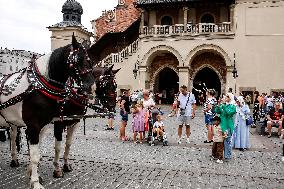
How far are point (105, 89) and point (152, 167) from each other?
2315 mm

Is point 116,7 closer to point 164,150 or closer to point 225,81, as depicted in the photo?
point 225,81

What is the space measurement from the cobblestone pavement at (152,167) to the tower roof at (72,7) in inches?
1527

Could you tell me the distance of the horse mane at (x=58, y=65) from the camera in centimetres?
619

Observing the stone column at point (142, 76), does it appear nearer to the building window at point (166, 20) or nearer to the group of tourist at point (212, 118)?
the building window at point (166, 20)

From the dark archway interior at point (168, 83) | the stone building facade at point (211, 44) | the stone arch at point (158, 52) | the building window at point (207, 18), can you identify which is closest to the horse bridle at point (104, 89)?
the stone building facade at point (211, 44)

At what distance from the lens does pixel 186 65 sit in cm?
2853

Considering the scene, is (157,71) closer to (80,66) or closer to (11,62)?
(11,62)

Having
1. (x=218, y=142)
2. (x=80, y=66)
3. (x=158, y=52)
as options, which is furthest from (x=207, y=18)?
(x=80, y=66)

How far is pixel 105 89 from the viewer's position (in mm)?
6969

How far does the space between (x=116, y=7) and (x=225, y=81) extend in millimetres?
16639

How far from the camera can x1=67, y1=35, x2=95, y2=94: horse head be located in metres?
5.92

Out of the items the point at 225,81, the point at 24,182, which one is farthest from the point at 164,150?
the point at 225,81

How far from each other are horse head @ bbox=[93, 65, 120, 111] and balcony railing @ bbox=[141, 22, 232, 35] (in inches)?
868

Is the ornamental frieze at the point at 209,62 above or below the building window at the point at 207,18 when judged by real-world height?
below
